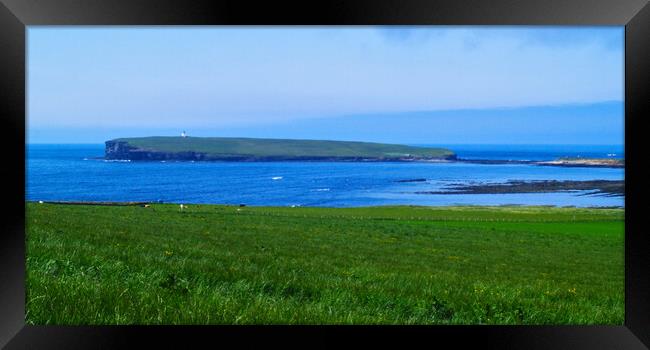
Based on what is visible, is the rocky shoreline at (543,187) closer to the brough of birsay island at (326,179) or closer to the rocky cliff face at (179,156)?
the brough of birsay island at (326,179)

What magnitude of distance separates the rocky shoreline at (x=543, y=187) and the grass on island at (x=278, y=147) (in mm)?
2827


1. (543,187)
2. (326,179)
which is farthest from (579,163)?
(326,179)

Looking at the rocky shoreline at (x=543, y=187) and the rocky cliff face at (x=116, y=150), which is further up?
the rocky cliff face at (x=116, y=150)

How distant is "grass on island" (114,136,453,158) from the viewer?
3778 centimetres

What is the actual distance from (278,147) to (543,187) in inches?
689

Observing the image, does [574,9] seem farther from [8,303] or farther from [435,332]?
[8,303]

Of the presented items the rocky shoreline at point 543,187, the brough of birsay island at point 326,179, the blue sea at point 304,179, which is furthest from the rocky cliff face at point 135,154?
the rocky shoreline at point 543,187

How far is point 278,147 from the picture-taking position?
3906 cm

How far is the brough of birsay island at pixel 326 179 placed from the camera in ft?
20.8

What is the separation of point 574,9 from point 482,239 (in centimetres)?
1764

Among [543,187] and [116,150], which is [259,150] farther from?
[543,187]

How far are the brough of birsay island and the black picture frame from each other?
171mm

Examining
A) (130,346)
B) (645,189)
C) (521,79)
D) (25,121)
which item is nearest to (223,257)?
(130,346)

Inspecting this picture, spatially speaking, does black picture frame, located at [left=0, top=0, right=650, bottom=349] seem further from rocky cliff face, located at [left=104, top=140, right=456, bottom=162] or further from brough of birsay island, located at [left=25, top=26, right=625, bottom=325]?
rocky cliff face, located at [left=104, top=140, right=456, bottom=162]
